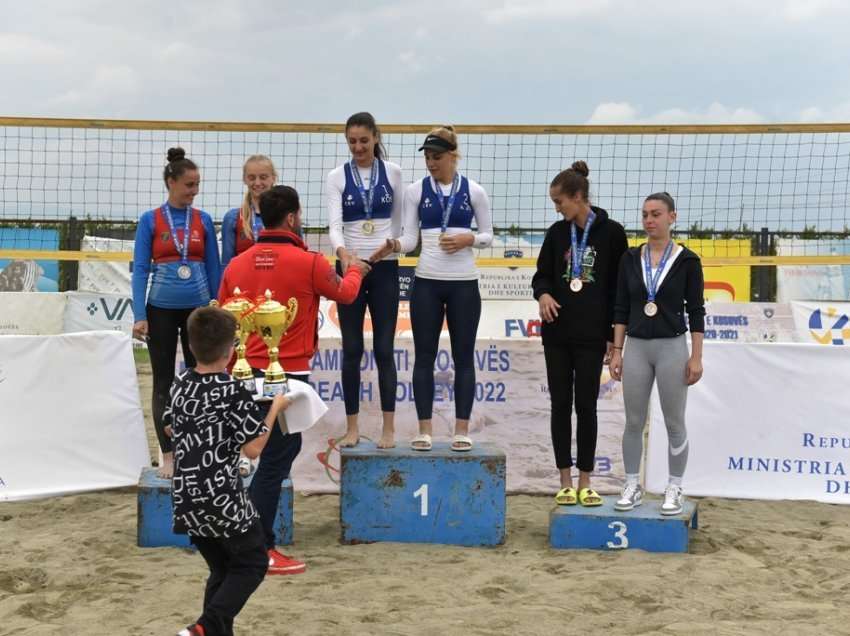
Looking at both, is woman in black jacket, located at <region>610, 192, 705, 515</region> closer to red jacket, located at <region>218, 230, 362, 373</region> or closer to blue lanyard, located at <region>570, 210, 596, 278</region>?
blue lanyard, located at <region>570, 210, 596, 278</region>

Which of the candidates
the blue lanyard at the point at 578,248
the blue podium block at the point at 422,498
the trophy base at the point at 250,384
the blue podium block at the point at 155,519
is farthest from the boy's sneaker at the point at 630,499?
the trophy base at the point at 250,384

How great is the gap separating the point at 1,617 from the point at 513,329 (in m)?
11.1

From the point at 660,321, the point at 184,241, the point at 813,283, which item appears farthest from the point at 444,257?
the point at 813,283

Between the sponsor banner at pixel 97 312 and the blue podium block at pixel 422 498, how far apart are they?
1201cm

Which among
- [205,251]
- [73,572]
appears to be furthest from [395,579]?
[205,251]

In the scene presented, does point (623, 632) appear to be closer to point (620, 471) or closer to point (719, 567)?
point (719, 567)

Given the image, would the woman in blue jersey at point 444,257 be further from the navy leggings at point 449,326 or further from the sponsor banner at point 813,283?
the sponsor banner at point 813,283

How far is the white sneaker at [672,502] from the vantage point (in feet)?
18.1

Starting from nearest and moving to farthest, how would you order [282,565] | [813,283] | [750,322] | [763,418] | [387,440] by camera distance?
1. [282,565]
2. [387,440]
3. [763,418]
4. [750,322]
5. [813,283]

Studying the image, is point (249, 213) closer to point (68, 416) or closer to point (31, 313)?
point (68, 416)

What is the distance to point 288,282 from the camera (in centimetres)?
458

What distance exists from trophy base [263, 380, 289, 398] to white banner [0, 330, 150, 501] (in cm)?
360

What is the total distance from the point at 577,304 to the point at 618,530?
49.1 inches

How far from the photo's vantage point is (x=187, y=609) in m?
4.35
